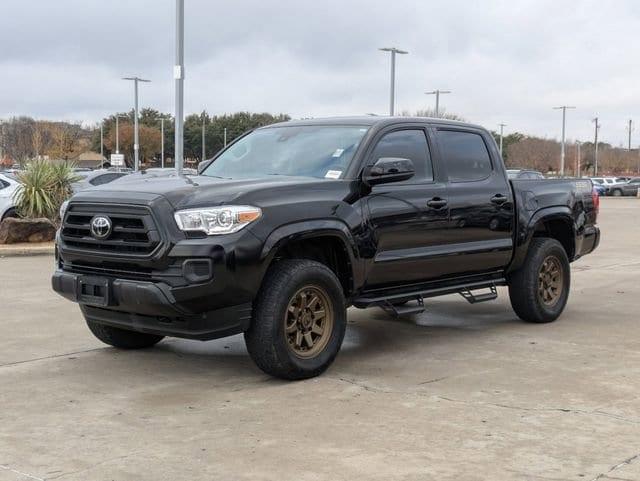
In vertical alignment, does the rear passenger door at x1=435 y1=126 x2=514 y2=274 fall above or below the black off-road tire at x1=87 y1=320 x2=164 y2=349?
above

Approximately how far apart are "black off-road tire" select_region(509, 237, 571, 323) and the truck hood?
2672mm

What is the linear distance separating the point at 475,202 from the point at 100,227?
11.0 ft

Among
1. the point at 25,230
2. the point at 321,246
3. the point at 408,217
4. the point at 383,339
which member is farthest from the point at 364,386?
the point at 25,230

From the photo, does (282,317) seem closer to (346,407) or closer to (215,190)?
(346,407)

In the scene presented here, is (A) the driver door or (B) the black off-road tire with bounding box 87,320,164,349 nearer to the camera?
(A) the driver door

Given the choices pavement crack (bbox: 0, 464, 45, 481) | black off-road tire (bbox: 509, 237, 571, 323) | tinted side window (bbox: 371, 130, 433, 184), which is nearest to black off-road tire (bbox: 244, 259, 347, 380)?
tinted side window (bbox: 371, 130, 433, 184)

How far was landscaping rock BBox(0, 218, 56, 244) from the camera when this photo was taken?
1619cm

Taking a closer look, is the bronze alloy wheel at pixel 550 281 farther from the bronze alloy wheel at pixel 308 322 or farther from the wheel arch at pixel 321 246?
the bronze alloy wheel at pixel 308 322

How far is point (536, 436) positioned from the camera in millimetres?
4848

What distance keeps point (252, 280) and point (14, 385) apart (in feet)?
6.27

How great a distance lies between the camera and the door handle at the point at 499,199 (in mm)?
7777

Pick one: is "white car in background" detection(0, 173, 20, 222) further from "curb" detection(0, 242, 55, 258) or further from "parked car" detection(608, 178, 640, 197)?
"parked car" detection(608, 178, 640, 197)

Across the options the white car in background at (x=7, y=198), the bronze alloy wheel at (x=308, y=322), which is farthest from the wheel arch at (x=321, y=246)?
the white car in background at (x=7, y=198)

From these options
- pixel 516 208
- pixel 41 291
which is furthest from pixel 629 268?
pixel 41 291
